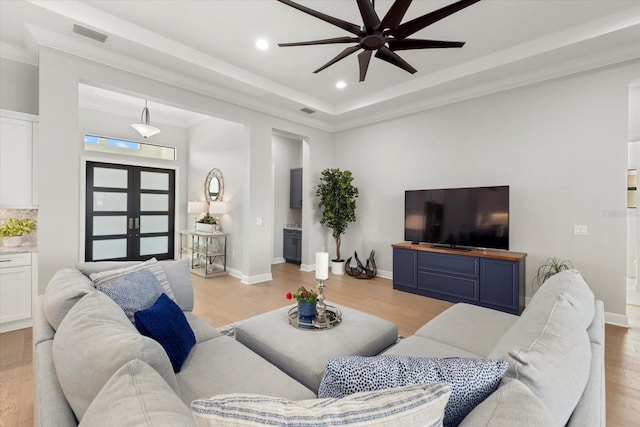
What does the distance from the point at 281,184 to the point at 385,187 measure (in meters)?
2.74

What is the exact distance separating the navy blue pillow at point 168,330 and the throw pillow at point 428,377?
1.09 metres

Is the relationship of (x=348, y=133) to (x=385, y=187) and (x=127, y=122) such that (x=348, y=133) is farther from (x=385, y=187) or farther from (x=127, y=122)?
(x=127, y=122)

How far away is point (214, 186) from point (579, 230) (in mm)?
6279

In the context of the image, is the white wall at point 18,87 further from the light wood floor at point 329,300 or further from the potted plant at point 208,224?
the potted plant at point 208,224

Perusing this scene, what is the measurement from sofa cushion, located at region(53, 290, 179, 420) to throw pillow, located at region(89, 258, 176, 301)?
0.86m

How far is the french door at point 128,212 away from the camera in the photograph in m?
6.10

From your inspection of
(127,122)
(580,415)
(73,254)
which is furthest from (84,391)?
(127,122)

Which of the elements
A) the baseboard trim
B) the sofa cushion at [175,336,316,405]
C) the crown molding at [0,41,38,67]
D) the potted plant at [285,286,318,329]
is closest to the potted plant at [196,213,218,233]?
the crown molding at [0,41,38,67]

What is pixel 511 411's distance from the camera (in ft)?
2.43

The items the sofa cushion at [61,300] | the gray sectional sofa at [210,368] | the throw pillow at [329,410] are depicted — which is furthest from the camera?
the sofa cushion at [61,300]

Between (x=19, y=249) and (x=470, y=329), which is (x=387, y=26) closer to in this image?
(x=470, y=329)

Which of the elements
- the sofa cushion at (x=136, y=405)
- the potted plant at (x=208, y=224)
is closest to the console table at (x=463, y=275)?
the potted plant at (x=208, y=224)

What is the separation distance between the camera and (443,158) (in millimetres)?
4844

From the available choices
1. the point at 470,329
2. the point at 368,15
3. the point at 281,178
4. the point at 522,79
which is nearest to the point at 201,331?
the point at 470,329
